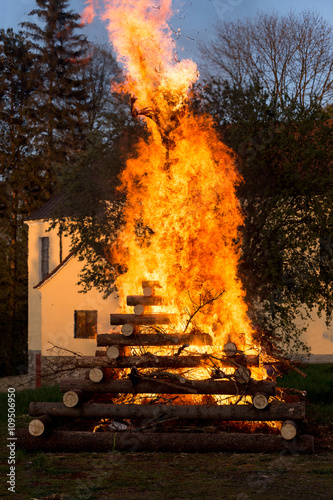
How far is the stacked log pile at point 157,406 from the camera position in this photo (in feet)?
30.9

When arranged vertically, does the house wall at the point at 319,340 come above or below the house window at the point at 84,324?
below

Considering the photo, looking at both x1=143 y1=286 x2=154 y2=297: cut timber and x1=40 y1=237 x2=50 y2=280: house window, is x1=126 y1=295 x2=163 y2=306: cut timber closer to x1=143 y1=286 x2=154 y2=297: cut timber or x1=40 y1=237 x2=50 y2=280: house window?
x1=143 y1=286 x2=154 y2=297: cut timber

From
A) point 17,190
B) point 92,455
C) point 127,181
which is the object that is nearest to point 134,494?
point 92,455

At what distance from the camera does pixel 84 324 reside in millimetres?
28453

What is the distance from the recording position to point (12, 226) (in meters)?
35.1

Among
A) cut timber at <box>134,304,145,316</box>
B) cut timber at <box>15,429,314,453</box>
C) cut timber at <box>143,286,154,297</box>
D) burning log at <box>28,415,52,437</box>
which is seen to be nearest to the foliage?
cut timber at <box>143,286,154,297</box>

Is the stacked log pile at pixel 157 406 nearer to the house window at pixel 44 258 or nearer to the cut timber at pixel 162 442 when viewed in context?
the cut timber at pixel 162 442

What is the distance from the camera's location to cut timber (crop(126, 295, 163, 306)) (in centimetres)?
1202

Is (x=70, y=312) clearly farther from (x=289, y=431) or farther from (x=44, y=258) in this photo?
(x=289, y=431)

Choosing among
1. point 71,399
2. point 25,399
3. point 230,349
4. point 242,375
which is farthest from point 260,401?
point 25,399

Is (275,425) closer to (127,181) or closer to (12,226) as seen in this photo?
(127,181)

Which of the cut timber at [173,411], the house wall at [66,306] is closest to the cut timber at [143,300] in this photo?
the cut timber at [173,411]

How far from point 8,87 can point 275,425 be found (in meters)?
30.1

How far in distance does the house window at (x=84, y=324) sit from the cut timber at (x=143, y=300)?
16.5 meters
